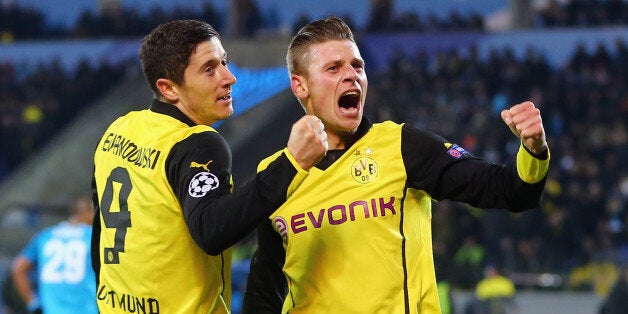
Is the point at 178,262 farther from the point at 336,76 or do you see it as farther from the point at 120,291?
the point at 336,76

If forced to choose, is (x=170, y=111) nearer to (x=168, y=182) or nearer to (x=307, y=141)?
(x=168, y=182)

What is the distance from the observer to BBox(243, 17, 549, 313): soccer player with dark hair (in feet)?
11.3

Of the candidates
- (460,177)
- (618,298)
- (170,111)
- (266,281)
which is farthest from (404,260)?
(618,298)

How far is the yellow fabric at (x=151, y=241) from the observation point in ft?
11.0

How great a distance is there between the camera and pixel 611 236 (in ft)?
46.6

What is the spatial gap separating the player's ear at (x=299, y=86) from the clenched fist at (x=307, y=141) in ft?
2.78

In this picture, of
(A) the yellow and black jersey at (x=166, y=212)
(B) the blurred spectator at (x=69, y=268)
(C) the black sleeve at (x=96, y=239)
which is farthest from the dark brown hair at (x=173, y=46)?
(B) the blurred spectator at (x=69, y=268)

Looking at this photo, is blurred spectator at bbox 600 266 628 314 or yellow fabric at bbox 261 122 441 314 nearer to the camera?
yellow fabric at bbox 261 122 441 314

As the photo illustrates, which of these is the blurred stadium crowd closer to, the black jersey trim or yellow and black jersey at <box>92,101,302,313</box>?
the black jersey trim

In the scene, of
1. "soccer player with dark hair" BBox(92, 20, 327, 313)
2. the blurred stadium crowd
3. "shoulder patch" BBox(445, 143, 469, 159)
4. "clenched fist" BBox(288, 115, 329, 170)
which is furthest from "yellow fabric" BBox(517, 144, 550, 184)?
the blurred stadium crowd

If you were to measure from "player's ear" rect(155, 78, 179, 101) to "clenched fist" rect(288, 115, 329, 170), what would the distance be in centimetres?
75

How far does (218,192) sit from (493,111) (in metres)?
15.1

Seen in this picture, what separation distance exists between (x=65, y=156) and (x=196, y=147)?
62.7 feet

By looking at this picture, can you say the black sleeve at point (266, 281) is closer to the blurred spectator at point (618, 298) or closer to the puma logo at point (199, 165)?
the puma logo at point (199, 165)
